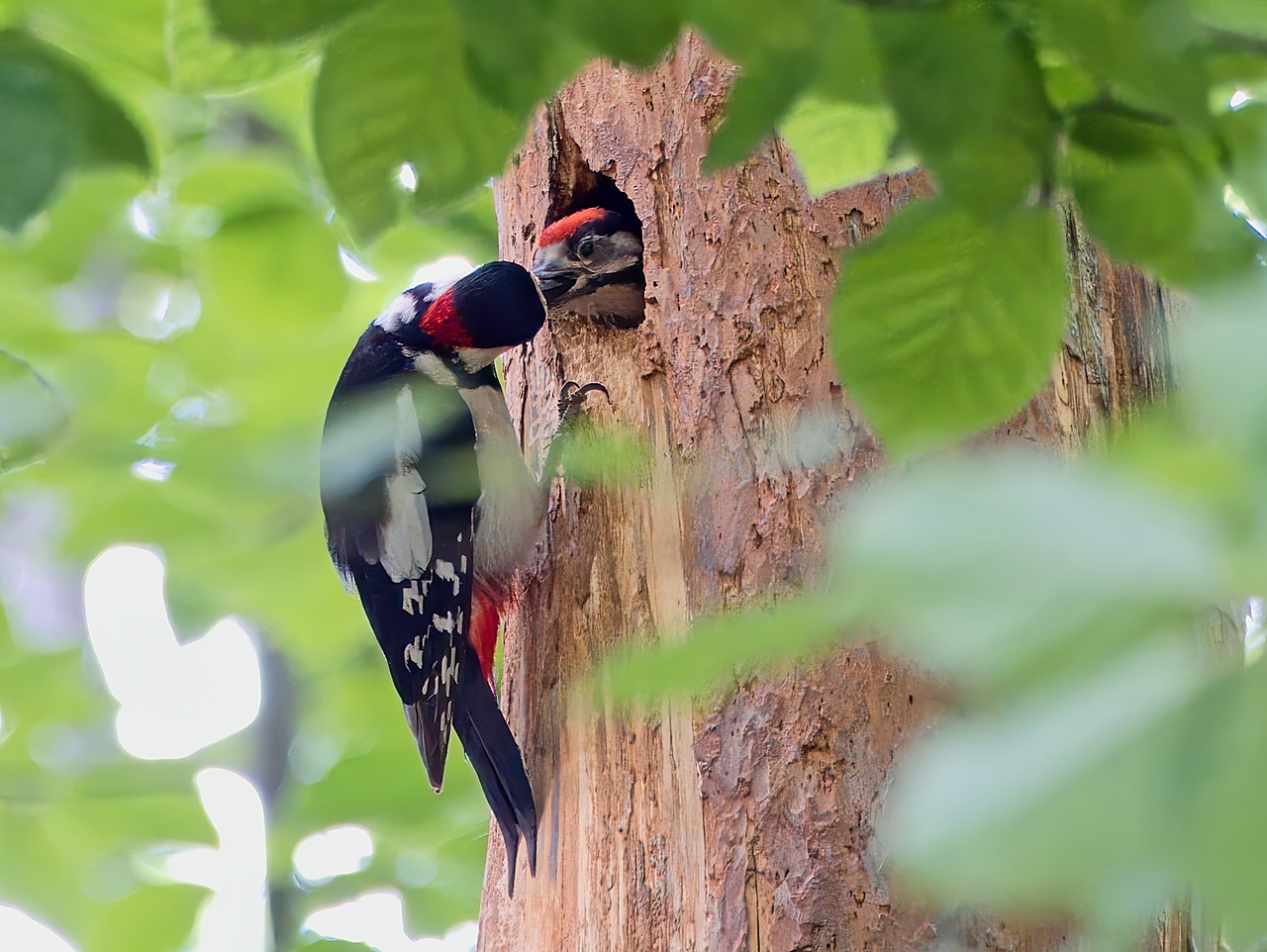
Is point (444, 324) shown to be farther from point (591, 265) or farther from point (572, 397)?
point (572, 397)

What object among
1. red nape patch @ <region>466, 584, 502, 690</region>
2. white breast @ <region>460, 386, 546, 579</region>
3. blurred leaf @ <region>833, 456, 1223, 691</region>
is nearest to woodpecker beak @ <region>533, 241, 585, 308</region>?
white breast @ <region>460, 386, 546, 579</region>

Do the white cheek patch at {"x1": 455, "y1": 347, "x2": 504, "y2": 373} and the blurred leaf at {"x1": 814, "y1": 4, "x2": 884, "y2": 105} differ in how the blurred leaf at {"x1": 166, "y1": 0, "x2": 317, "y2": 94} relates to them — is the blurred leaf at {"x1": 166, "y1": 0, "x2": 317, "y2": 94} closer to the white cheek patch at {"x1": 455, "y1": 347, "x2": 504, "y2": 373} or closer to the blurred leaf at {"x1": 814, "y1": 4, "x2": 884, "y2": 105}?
the blurred leaf at {"x1": 814, "y1": 4, "x2": 884, "y2": 105}

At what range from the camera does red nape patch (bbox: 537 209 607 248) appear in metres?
2.29

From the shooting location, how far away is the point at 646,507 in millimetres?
1725

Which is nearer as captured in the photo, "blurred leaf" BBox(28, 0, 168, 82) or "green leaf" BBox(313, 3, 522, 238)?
"green leaf" BBox(313, 3, 522, 238)

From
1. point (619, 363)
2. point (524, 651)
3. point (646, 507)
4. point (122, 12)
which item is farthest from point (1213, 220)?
point (524, 651)

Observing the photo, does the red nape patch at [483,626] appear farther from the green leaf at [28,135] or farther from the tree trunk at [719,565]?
the green leaf at [28,135]

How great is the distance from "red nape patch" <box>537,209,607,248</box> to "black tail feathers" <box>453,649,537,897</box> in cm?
88

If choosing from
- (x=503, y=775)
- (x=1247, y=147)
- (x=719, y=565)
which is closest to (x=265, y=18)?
(x=1247, y=147)

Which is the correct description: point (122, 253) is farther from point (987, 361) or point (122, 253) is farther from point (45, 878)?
point (987, 361)

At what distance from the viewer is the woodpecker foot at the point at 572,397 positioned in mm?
1935

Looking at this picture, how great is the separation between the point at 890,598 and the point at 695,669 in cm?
10

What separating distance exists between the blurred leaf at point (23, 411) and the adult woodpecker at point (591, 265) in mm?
1260

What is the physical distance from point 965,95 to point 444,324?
181cm
